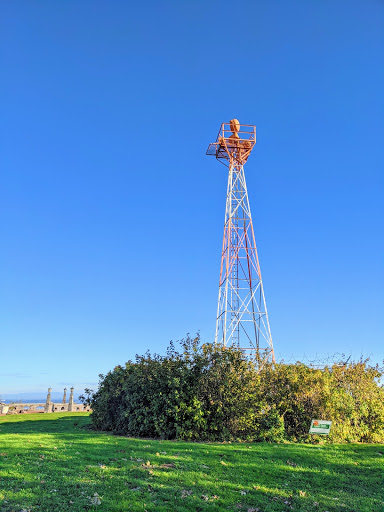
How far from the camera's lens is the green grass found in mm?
6922

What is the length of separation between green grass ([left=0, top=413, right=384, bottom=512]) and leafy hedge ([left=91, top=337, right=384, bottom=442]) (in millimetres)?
1665

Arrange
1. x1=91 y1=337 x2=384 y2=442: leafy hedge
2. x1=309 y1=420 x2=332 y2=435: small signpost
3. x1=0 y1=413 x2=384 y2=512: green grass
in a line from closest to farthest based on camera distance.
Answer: x1=0 y1=413 x2=384 y2=512: green grass, x1=309 y1=420 x2=332 y2=435: small signpost, x1=91 y1=337 x2=384 y2=442: leafy hedge

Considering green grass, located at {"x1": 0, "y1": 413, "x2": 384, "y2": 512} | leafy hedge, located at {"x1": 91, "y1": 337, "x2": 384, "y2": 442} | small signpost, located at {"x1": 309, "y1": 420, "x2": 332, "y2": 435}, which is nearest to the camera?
green grass, located at {"x1": 0, "y1": 413, "x2": 384, "y2": 512}

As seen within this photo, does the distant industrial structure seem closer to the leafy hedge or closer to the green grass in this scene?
the leafy hedge

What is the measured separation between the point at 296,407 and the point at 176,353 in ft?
14.7

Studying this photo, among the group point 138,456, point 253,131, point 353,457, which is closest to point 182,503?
point 138,456

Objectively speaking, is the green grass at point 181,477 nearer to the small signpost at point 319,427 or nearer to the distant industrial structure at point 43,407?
the small signpost at point 319,427

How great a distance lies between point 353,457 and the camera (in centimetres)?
1127

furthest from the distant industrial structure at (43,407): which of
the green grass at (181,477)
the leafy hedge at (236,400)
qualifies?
the green grass at (181,477)

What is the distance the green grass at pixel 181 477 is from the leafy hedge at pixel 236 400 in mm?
1665

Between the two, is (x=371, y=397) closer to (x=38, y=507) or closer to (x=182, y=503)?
(x=182, y=503)

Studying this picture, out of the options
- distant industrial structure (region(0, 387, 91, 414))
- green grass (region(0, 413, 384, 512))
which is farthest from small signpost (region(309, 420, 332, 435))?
distant industrial structure (region(0, 387, 91, 414))

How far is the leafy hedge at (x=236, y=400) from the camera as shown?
13281 mm

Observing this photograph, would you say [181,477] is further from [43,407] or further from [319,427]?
[43,407]
